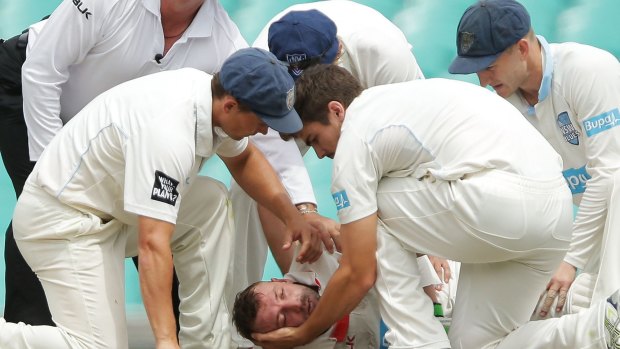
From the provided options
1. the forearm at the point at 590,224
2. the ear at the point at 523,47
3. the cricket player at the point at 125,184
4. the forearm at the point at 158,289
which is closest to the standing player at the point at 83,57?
the cricket player at the point at 125,184

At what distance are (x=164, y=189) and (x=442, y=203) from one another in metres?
0.69

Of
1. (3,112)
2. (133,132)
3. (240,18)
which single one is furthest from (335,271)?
(240,18)

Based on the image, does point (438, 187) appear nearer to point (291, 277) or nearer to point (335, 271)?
point (335, 271)

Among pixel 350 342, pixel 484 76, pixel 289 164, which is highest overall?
pixel 484 76

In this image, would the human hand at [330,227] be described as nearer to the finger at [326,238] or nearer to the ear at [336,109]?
the finger at [326,238]

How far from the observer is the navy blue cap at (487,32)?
3496 millimetres

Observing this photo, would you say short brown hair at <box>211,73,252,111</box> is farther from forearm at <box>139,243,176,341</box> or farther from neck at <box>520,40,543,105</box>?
neck at <box>520,40,543,105</box>

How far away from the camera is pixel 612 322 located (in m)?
2.95

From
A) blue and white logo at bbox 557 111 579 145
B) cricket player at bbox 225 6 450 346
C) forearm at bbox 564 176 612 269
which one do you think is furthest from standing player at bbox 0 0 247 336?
forearm at bbox 564 176 612 269

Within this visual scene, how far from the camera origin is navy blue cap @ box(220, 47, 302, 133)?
9.96 ft

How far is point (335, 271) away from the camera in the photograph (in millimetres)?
3367

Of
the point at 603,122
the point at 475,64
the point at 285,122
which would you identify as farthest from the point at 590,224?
the point at 285,122

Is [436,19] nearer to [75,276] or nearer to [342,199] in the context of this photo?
[342,199]

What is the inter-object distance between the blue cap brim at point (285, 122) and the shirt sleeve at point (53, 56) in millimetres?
674
